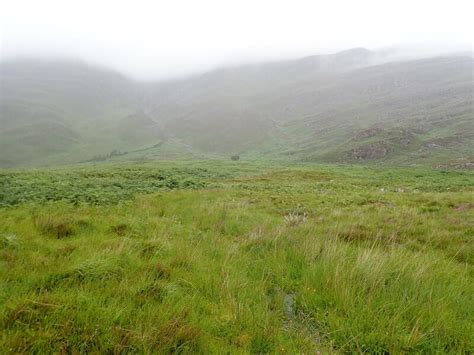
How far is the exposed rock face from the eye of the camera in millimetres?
100812

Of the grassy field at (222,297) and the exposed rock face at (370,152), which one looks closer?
the grassy field at (222,297)

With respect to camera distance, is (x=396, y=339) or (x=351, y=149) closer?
(x=396, y=339)

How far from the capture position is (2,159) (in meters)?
167

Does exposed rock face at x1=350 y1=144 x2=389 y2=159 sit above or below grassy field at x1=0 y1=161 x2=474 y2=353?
below

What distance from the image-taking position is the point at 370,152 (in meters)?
103

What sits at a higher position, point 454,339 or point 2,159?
point 454,339

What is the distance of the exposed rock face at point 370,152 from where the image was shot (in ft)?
331

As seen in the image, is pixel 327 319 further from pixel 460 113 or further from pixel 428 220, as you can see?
pixel 460 113

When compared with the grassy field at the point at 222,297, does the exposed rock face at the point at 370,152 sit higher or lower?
lower

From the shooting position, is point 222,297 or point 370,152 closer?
point 222,297

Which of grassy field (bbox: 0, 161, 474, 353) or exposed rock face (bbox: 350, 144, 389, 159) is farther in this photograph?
exposed rock face (bbox: 350, 144, 389, 159)

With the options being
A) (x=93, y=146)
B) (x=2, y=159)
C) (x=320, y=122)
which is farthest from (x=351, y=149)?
(x=2, y=159)

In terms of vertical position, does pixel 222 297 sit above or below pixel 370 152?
above

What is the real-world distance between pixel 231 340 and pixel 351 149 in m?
114
